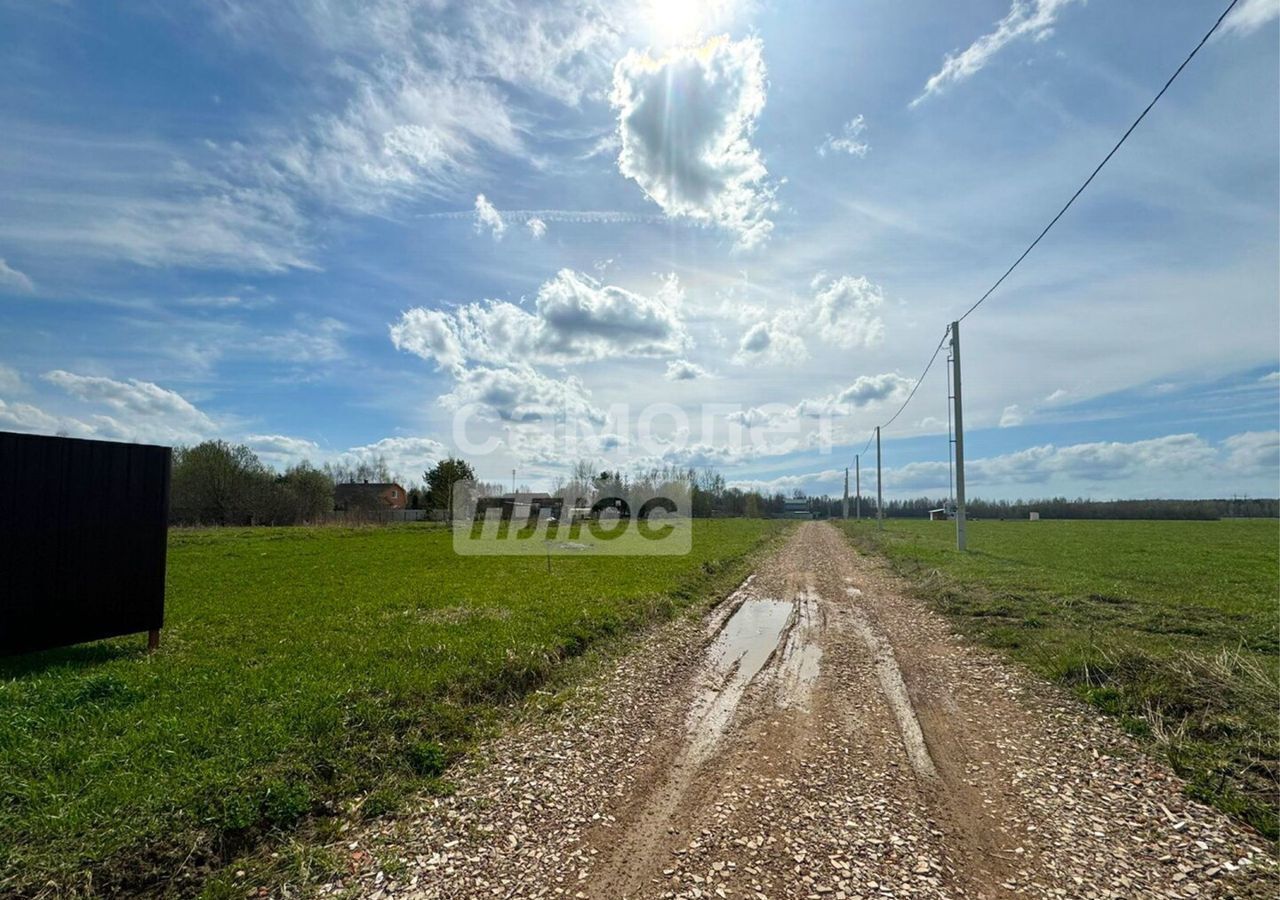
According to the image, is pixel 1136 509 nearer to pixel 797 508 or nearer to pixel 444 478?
pixel 797 508

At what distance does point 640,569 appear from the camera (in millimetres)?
18234

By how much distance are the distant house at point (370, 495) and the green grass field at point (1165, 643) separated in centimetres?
6380

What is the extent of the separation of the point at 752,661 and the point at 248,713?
6367 millimetres

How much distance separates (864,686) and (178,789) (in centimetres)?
705

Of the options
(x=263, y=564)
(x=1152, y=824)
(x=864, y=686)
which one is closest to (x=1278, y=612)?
(x=864, y=686)

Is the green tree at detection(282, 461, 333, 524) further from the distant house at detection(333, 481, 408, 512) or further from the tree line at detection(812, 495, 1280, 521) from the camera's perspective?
the tree line at detection(812, 495, 1280, 521)

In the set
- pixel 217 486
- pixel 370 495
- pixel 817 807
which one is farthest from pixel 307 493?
pixel 817 807

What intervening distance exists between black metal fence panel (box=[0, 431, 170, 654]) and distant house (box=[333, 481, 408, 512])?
196 ft

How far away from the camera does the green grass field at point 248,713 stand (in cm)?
384

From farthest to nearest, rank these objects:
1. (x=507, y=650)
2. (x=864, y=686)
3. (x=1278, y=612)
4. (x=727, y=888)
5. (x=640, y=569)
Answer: (x=640, y=569), (x=1278, y=612), (x=507, y=650), (x=864, y=686), (x=727, y=888)

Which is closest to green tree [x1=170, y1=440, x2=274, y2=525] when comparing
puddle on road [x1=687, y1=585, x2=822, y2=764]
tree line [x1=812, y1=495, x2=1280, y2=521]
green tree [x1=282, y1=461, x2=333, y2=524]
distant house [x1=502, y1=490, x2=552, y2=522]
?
green tree [x1=282, y1=461, x2=333, y2=524]

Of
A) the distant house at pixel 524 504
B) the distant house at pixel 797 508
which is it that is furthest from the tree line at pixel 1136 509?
the distant house at pixel 524 504

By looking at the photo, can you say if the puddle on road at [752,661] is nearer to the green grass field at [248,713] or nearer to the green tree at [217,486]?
the green grass field at [248,713]

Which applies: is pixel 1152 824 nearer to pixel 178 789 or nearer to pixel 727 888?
pixel 727 888
